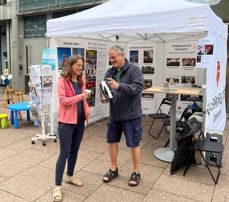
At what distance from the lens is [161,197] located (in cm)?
314

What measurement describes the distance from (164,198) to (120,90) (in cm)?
134

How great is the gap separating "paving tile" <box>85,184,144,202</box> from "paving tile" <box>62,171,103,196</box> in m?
0.09

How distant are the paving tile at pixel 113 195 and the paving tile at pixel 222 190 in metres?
0.88

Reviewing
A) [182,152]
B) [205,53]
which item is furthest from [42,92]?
[205,53]

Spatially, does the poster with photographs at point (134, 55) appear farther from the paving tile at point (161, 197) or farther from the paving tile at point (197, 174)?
the paving tile at point (161, 197)

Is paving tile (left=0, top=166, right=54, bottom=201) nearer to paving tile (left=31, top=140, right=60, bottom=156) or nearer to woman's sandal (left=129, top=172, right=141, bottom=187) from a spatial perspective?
paving tile (left=31, top=140, right=60, bottom=156)

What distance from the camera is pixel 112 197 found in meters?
3.10

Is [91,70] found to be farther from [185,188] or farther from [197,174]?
[185,188]

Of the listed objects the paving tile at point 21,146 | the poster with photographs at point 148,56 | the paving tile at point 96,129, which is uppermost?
the poster with photographs at point 148,56

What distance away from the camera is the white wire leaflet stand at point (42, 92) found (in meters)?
4.84

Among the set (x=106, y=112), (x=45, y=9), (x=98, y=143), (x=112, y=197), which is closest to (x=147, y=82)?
(x=106, y=112)

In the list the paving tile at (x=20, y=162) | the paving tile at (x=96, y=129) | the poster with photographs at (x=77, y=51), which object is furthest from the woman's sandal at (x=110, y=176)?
the poster with photographs at (x=77, y=51)

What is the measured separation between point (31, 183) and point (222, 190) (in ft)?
7.77

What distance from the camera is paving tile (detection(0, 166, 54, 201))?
3166 millimetres
